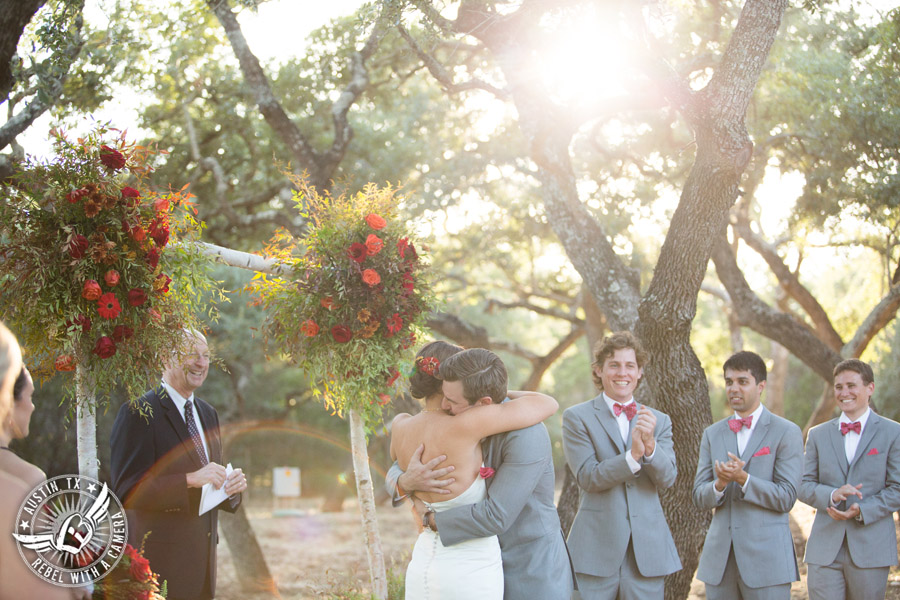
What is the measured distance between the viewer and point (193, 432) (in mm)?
4812

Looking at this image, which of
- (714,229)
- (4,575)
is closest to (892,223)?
(714,229)

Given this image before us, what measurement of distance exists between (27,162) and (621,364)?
343 cm

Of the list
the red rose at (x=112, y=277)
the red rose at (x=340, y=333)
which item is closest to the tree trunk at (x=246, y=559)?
the red rose at (x=340, y=333)

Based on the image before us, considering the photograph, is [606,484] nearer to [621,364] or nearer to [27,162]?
[621,364]

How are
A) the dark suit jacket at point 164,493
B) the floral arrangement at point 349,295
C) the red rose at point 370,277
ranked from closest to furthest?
the dark suit jacket at point 164,493, the red rose at point 370,277, the floral arrangement at point 349,295

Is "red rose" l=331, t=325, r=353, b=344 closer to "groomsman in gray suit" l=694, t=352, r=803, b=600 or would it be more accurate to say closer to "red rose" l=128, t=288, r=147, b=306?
"red rose" l=128, t=288, r=147, b=306

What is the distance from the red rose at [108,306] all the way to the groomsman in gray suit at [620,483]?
101 inches

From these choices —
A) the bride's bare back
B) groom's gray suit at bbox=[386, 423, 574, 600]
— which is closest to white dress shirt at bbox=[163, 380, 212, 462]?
groom's gray suit at bbox=[386, 423, 574, 600]

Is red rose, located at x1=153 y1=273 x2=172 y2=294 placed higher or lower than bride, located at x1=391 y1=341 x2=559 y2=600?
higher

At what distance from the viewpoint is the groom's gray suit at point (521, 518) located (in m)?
3.29

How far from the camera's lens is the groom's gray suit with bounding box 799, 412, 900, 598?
189 inches

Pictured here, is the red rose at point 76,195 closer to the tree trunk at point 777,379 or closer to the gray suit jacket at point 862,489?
the gray suit jacket at point 862,489

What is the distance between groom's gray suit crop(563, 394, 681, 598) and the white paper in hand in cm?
211

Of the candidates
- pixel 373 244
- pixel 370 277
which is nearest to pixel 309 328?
pixel 370 277
